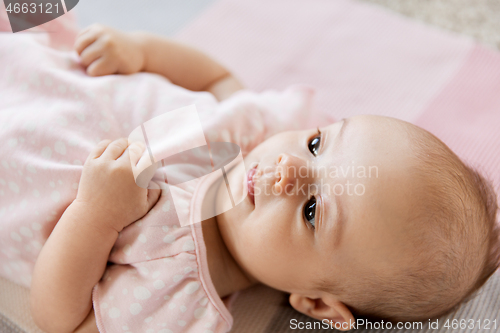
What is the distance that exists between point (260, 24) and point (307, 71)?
22 centimetres

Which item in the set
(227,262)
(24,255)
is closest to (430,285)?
(227,262)

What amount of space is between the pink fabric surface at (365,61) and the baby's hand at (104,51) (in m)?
0.38

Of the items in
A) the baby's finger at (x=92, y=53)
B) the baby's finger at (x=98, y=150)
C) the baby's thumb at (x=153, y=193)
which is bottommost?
the baby's thumb at (x=153, y=193)

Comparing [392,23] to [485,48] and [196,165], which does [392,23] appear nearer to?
[485,48]

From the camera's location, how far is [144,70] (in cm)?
100

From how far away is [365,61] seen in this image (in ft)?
4.11

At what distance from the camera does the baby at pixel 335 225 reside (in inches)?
25.7

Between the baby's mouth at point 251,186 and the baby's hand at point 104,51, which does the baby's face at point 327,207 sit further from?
the baby's hand at point 104,51

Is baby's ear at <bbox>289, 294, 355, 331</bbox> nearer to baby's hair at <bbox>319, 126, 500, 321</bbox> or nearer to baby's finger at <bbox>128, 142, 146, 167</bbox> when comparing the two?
baby's hair at <bbox>319, 126, 500, 321</bbox>

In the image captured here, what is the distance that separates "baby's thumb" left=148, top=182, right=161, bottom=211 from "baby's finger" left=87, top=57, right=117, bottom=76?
0.94 feet

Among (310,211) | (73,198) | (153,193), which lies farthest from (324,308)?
(73,198)

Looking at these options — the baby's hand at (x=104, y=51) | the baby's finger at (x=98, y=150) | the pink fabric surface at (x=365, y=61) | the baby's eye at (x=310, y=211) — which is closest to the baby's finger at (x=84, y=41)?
the baby's hand at (x=104, y=51)

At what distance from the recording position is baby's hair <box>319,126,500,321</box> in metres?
0.65

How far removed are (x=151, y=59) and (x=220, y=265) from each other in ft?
1.59
